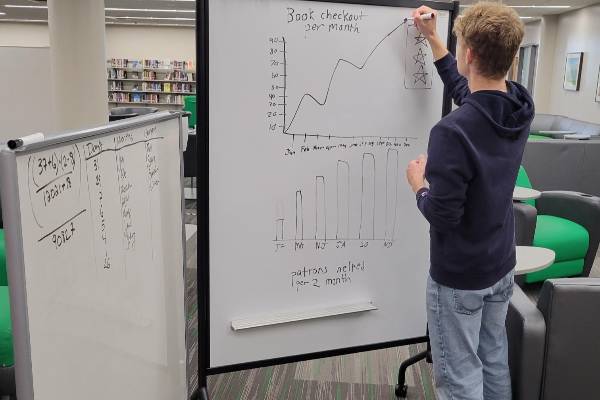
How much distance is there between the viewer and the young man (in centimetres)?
127

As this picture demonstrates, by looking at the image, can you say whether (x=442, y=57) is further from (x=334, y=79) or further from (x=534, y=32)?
(x=534, y=32)

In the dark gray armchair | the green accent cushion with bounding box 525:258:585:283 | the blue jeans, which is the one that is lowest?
the green accent cushion with bounding box 525:258:585:283

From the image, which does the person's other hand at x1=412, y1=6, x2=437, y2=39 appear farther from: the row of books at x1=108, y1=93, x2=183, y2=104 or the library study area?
the row of books at x1=108, y1=93, x2=183, y2=104

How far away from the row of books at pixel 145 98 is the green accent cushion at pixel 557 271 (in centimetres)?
1082

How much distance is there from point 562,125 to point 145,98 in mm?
9401

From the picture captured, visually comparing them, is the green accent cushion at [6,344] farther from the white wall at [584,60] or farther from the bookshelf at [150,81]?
the bookshelf at [150,81]

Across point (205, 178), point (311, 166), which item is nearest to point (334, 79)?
point (311, 166)

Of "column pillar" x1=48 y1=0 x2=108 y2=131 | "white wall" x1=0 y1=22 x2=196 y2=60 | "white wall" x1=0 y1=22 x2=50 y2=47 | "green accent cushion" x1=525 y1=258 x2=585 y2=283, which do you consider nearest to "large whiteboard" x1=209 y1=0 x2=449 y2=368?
"green accent cushion" x1=525 y1=258 x2=585 y2=283

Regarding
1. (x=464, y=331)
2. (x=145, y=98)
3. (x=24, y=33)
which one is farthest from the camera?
(x=24, y=33)

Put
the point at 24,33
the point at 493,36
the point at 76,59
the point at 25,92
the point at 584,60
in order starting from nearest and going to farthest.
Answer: the point at 493,36, the point at 76,59, the point at 25,92, the point at 584,60, the point at 24,33

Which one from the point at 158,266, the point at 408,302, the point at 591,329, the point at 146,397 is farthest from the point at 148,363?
the point at 591,329

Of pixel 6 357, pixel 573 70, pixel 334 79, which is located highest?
pixel 573 70

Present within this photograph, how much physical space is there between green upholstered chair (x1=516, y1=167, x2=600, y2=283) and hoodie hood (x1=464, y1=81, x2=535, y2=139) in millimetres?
1827

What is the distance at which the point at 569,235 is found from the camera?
3141 mm
